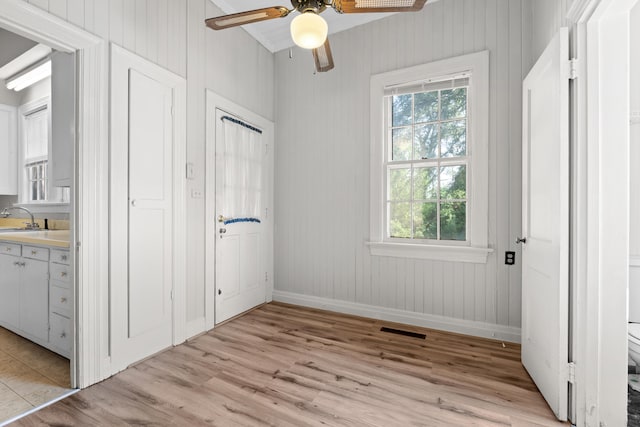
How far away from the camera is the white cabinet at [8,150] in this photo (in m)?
3.70

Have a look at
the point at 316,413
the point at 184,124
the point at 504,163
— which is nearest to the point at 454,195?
the point at 504,163

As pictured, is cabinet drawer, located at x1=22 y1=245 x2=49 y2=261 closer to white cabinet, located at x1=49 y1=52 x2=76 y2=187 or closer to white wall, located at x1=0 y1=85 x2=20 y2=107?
white cabinet, located at x1=49 y1=52 x2=76 y2=187

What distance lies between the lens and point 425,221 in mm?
3004

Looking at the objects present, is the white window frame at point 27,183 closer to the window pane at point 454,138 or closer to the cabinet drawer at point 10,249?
the cabinet drawer at point 10,249

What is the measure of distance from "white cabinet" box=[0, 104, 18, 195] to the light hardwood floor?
329 cm

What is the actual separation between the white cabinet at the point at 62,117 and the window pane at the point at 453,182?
3.04m

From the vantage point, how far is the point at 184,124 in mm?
2594

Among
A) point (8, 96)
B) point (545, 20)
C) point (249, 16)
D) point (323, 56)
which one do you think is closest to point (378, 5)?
point (323, 56)

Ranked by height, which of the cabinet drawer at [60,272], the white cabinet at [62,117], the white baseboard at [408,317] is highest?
the white cabinet at [62,117]

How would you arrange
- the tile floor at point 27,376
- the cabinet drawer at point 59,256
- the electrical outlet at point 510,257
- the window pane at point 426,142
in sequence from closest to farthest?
1. the tile floor at point 27,376
2. the cabinet drawer at point 59,256
3. the electrical outlet at point 510,257
4. the window pane at point 426,142

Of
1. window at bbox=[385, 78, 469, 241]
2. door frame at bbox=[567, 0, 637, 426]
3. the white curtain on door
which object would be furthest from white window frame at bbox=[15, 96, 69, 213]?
door frame at bbox=[567, 0, 637, 426]

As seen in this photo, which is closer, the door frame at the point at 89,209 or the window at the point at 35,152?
the door frame at the point at 89,209

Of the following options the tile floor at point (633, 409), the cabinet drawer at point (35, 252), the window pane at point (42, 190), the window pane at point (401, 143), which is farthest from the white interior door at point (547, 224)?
the window pane at point (42, 190)

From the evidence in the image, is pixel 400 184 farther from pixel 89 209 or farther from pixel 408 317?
pixel 89 209
